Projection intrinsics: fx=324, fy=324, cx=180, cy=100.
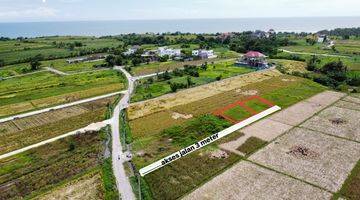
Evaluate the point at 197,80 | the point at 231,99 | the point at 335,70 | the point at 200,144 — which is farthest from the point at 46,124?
the point at 335,70

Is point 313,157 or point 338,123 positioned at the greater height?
point 338,123

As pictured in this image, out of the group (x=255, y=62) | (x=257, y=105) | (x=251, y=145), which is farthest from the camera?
(x=255, y=62)

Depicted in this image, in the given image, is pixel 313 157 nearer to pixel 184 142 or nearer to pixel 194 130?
pixel 184 142

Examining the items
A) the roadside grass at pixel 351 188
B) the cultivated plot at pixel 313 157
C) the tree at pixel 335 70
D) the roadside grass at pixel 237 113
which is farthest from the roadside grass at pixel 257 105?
the tree at pixel 335 70

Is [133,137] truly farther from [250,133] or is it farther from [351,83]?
[351,83]

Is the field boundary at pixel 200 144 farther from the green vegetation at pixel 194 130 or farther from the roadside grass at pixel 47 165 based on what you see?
the roadside grass at pixel 47 165

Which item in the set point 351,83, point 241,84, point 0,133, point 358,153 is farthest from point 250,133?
point 351,83
